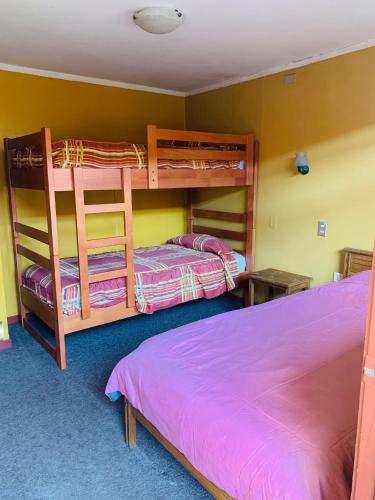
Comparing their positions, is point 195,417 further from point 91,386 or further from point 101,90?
point 101,90

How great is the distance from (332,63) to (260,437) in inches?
114

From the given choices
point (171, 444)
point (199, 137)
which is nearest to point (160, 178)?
point (199, 137)

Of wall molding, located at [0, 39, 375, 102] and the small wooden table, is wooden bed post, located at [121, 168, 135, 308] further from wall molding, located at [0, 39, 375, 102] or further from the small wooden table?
wall molding, located at [0, 39, 375, 102]

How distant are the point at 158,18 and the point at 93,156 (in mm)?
1014

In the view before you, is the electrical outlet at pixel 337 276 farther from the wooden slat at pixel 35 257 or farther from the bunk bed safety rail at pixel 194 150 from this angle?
the wooden slat at pixel 35 257

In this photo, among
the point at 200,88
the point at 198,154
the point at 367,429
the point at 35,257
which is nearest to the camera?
the point at 367,429

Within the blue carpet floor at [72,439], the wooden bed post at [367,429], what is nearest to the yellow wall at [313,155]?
the blue carpet floor at [72,439]

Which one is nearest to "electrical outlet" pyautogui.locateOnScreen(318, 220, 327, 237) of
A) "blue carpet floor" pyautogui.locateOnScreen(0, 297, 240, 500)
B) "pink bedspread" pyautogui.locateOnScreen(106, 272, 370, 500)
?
"pink bedspread" pyautogui.locateOnScreen(106, 272, 370, 500)

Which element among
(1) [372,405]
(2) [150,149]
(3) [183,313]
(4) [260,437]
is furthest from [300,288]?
(1) [372,405]

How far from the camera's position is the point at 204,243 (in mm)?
3936

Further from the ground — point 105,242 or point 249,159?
point 249,159

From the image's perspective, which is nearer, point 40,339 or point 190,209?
point 40,339

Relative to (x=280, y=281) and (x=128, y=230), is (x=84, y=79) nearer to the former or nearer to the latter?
(x=128, y=230)

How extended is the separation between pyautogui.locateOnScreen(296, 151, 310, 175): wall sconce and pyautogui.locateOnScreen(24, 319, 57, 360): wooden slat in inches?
98.2
